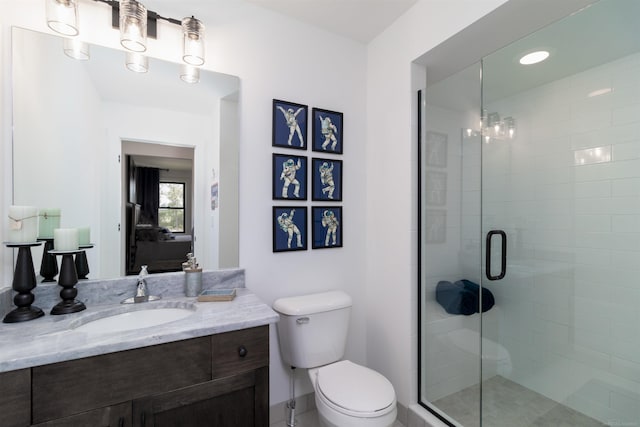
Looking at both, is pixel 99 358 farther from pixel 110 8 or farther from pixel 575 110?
pixel 575 110

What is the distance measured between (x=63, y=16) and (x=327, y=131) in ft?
4.49

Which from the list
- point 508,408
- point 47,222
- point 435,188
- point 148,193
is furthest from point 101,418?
point 508,408

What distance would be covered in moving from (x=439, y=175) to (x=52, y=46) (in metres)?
2.11

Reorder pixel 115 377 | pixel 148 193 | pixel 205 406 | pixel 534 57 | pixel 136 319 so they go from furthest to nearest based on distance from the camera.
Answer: pixel 534 57, pixel 148 193, pixel 136 319, pixel 205 406, pixel 115 377

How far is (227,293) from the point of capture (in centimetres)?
150

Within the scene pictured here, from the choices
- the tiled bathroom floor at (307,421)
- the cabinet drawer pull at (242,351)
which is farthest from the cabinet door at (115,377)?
the tiled bathroom floor at (307,421)

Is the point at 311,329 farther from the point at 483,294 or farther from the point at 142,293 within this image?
the point at 483,294

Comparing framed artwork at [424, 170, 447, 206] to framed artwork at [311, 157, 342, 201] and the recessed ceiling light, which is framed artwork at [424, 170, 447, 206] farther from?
the recessed ceiling light

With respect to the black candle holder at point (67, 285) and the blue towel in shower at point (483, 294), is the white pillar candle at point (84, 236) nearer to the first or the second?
the black candle holder at point (67, 285)

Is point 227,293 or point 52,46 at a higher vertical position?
point 52,46

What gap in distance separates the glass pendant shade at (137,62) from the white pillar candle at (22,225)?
0.79 m

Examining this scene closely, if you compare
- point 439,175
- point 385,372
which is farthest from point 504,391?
point 439,175

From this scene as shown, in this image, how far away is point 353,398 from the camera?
54.0 inches

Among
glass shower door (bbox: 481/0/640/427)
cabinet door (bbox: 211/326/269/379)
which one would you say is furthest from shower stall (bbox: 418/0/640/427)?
cabinet door (bbox: 211/326/269/379)
